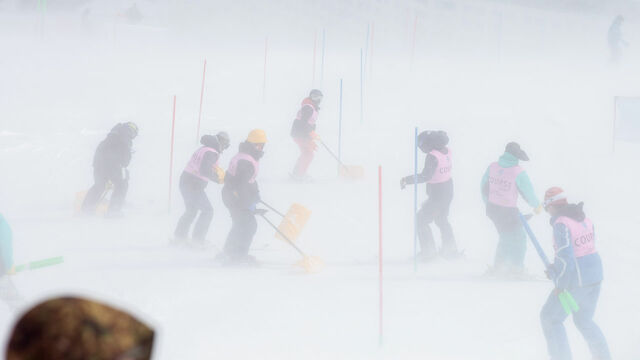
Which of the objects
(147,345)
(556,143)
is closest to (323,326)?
(147,345)

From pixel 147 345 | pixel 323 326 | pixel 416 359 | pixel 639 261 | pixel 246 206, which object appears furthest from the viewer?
pixel 639 261

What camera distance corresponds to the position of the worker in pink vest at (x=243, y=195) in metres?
6.06

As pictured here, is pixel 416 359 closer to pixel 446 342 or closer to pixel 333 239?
pixel 446 342

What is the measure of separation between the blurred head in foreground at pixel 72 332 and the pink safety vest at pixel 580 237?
384cm

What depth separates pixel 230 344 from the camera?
4793 mm

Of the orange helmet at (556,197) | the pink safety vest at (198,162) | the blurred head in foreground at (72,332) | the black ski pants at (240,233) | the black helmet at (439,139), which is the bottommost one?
the black ski pants at (240,233)

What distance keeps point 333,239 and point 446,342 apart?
2585mm

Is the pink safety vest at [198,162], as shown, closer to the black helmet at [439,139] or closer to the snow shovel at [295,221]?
the snow shovel at [295,221]

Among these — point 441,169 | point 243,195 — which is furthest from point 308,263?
point 441,169

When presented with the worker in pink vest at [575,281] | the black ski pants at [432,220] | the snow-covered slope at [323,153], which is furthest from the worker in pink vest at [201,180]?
the worker in pink vest at [575,281]

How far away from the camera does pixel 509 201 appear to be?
595 centimetres

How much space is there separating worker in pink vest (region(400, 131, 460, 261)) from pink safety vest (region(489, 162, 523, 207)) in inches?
21.8

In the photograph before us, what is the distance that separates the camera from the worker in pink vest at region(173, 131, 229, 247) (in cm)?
661

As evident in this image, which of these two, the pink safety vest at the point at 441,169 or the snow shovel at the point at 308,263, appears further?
the pink safety vest at the point at 441,169
